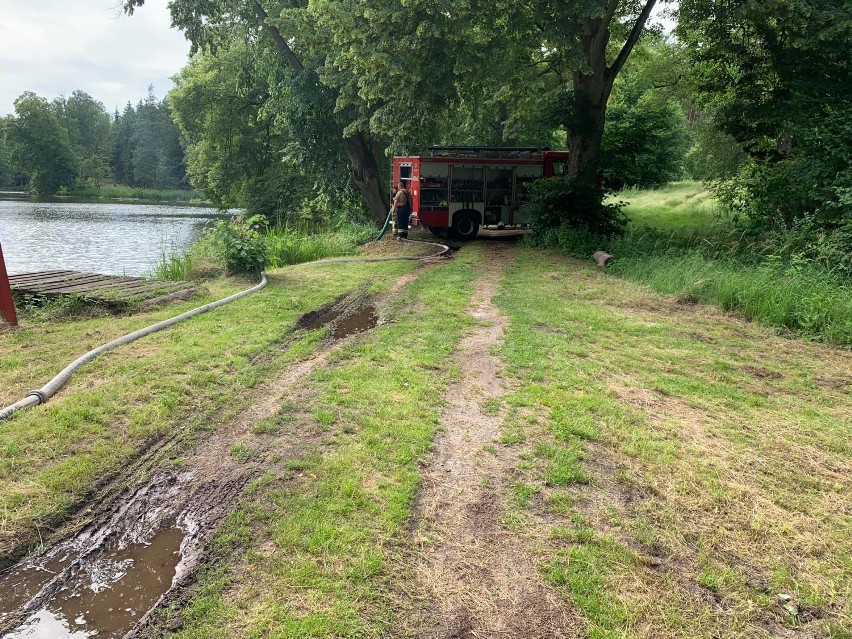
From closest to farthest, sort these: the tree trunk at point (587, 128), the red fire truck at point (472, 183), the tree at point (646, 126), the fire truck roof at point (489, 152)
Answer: the tree trunk at point (587, 128)
the red fire truck at point (472, 183)
the fire truck roof at point (489, 152)
the tree at point (646, 126)

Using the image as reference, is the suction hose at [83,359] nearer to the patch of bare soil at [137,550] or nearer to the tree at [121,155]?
the patch of bare soil at [137,550]

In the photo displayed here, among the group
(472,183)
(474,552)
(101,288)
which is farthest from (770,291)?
(472,183)

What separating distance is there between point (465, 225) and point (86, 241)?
17223 mm

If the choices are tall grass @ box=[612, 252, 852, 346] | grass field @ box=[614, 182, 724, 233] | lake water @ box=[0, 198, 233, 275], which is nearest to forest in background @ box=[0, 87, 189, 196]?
lake water @ box=[0, 198, 233, 275]

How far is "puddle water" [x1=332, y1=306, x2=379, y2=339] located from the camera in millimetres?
7016

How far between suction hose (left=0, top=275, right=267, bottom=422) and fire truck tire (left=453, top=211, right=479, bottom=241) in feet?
32.4

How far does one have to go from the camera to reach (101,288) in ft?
28.0

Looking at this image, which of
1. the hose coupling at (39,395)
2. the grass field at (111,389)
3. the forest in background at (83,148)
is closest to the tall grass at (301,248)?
the grass field at (111,389)

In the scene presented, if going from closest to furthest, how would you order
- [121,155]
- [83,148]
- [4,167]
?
[4,167], [83,148], [121,155]

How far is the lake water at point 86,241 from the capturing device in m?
16.9

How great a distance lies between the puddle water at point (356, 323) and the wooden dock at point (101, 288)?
293 centimetres

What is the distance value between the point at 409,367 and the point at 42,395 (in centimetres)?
319

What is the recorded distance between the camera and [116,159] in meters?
87.9

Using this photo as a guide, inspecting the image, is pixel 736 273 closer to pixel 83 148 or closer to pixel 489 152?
pixel 489 152
